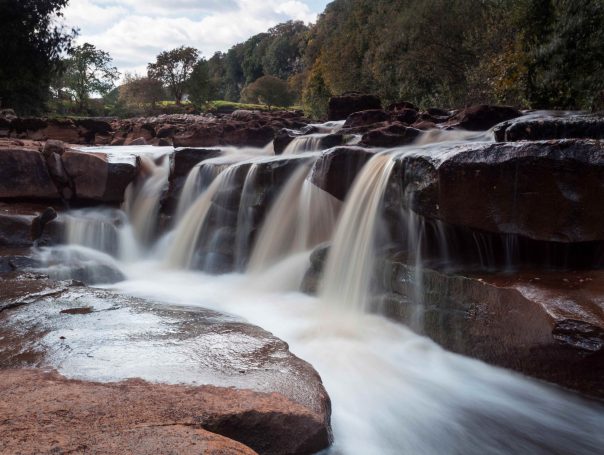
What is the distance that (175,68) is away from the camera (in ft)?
197

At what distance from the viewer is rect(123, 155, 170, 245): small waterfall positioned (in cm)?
1027

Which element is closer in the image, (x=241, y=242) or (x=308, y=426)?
(x=308, y=426)

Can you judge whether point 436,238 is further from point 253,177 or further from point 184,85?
point 184,85

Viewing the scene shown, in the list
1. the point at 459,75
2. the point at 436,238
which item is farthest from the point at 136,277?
the point at 459,75

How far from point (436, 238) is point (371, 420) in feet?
8.61

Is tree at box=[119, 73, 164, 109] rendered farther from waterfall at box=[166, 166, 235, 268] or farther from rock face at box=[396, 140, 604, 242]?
rock face at box=[396, 140, 604, 242]

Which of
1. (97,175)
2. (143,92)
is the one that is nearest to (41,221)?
(97,175)

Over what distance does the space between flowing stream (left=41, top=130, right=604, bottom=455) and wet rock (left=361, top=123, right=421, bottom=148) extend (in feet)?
2.12

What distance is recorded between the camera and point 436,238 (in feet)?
19.0

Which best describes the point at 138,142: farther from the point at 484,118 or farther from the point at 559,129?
the point at 559,129

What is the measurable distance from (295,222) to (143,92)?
54270 mm

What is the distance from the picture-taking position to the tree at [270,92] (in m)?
63.5

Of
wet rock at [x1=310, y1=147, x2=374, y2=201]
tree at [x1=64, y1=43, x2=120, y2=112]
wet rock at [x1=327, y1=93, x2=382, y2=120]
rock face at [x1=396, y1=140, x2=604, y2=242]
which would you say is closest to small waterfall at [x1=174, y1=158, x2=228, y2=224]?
wet rock at [x1=310, y1=147, x2=374, y2=201]

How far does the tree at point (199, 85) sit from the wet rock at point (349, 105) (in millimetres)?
43970
